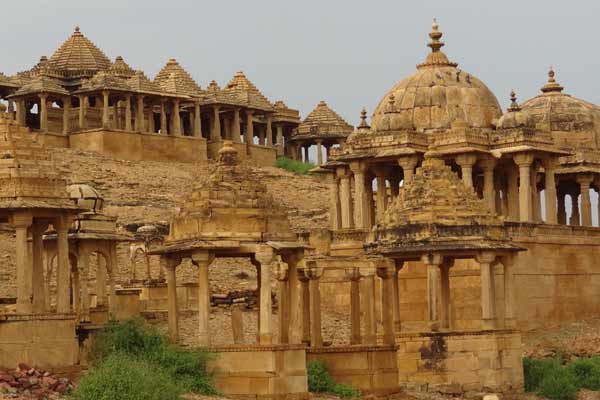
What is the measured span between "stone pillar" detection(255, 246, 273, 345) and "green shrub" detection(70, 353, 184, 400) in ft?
9.50

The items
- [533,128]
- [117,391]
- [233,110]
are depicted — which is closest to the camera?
Answer: [117,391]

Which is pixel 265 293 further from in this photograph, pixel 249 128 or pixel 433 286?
pixel 249 128

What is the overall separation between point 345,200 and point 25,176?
2381 cm

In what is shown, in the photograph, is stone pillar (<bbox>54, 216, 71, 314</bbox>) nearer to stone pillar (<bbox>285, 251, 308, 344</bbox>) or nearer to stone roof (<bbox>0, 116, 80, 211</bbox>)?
stone roof (<bbox>0, 116, 80, 211</bbox>)

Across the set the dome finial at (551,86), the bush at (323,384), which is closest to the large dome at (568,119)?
the dome finial at (551,86)

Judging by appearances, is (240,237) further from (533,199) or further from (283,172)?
(283,172)

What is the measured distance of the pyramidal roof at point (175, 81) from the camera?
249ft

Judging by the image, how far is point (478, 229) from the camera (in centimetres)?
4200

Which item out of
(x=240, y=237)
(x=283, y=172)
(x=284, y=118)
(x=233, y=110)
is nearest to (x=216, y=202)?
(x=240, y=237)

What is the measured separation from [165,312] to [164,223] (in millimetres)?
12352

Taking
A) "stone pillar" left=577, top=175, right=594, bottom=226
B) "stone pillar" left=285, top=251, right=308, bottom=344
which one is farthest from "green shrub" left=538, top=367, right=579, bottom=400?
"stone pillar" left=577, top=175, right=594, bottom=226

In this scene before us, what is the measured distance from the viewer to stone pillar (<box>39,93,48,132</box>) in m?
72.2

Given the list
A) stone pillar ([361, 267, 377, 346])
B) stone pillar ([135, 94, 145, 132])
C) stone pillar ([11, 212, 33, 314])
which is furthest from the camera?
stone pillar ([135, 94, 145, 132])

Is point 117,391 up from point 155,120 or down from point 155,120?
down
